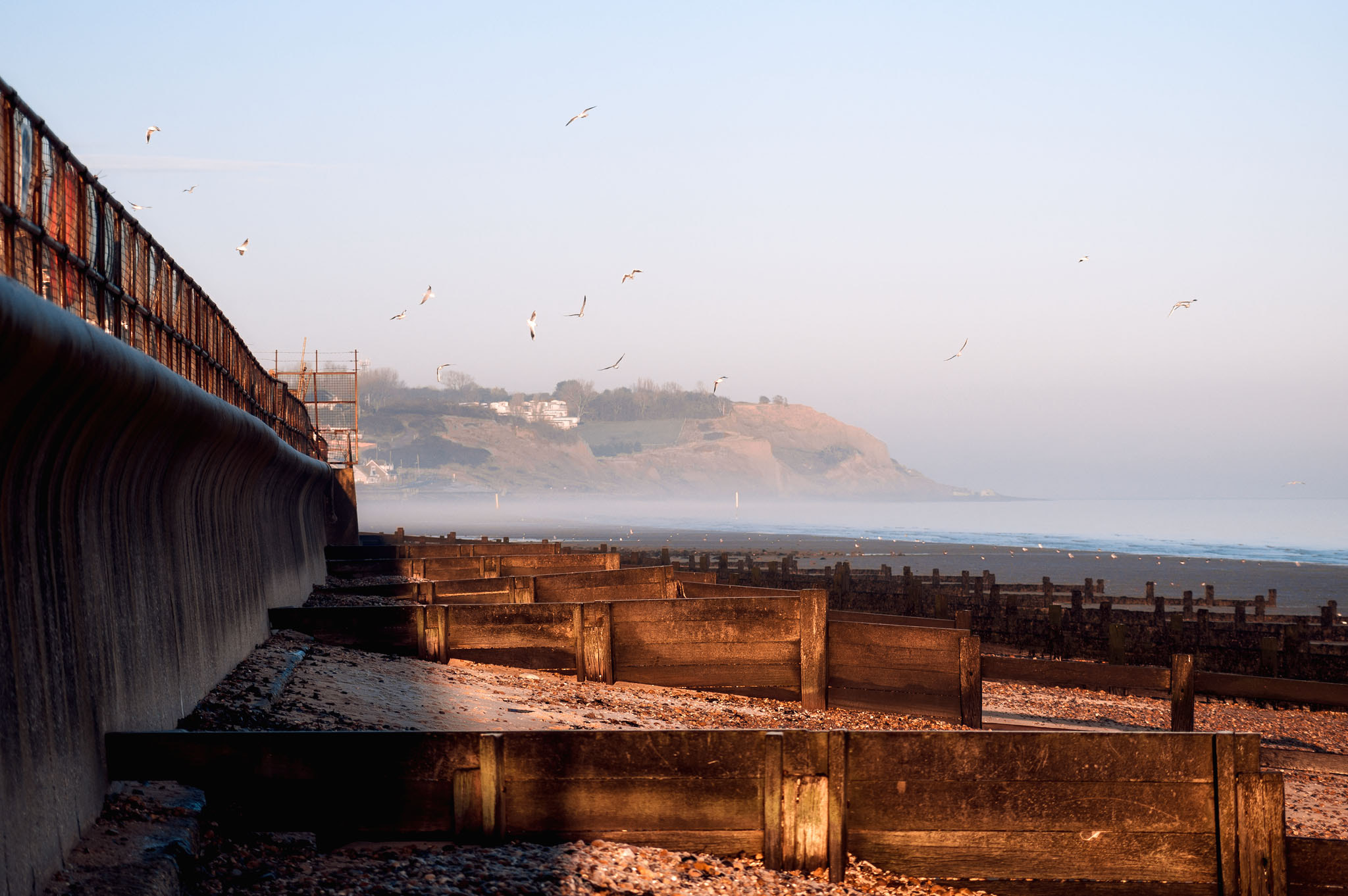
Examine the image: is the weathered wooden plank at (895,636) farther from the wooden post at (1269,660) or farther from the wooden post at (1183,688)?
the wooden post at (1269,660)

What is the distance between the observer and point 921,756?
773cm

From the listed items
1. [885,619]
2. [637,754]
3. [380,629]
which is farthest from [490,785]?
[885,619]

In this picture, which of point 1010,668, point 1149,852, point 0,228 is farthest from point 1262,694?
point 0,228

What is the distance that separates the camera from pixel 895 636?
45.2ft

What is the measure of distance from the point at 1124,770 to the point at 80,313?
738 cm

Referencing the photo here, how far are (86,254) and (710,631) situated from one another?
331 inches

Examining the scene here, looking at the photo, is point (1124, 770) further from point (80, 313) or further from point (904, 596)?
point (904, 596)

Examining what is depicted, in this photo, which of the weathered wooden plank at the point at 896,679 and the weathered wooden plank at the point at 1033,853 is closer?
the weathered wooden plank at the point at 1033,853

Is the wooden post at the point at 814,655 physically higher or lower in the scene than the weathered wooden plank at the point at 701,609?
lower

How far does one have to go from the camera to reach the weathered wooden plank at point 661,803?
7621 mm

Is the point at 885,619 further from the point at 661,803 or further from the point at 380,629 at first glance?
the point at 661,803

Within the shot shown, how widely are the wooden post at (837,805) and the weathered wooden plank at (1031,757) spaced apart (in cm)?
7

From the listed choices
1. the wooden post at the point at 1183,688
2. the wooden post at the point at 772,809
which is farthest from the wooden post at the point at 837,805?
the wooden post at the point at 1183,688

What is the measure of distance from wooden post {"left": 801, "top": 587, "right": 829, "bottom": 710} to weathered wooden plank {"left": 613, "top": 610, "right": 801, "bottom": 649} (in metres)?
0.16
